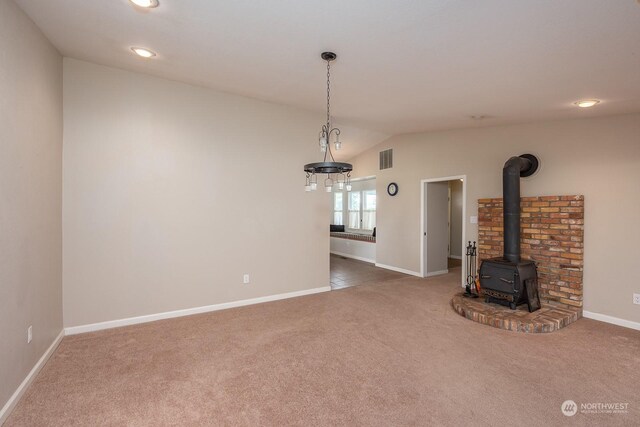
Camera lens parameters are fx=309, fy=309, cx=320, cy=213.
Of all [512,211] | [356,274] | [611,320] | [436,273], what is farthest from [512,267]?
[356,274]

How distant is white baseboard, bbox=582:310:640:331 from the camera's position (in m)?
3.56

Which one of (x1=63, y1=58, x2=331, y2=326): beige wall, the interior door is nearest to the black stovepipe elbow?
the interior door

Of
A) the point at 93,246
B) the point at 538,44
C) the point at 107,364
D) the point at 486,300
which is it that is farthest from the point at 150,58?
the point at 486,300

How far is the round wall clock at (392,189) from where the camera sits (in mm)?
6441

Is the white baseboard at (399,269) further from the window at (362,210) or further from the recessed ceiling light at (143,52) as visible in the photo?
the recessed ceiling light at (143,52)

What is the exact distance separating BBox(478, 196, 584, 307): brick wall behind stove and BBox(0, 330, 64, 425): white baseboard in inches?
215

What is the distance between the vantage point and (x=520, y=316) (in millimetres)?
3572

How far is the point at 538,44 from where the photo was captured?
2412mm

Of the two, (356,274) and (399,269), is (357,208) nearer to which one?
(399,269)

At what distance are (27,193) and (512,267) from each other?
4813 millimetres

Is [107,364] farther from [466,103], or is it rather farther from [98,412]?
[466,103]

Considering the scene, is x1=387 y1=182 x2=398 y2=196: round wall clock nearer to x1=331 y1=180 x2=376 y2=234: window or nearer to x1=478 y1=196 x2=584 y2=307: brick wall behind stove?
x1=331 y1=180 x2=376 y2=234: window

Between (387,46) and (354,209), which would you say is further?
(354,209)

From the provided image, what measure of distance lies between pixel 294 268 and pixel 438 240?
3143 mm
